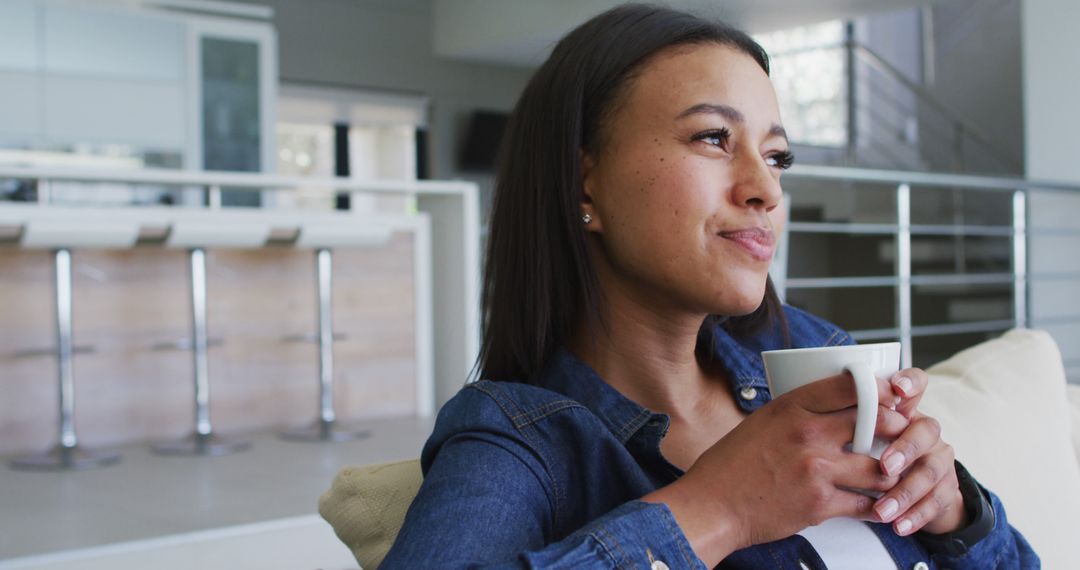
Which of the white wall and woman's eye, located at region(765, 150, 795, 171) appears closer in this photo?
→ woman's eye, located at region(765, 150, 795, 171)

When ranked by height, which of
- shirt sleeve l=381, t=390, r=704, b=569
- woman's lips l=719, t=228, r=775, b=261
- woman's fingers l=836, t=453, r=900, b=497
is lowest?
shirt sleeve l=381, t=390, r=704, b=569

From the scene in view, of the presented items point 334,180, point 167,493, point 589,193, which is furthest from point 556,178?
point 334,180

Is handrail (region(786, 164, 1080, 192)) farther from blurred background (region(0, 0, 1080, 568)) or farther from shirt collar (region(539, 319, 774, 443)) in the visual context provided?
shirt collar (region(539, 319, 774, 443))

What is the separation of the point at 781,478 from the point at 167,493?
2.63m

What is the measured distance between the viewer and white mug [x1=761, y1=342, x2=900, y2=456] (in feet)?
2.19

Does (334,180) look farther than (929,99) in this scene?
No

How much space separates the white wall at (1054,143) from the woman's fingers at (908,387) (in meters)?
4.26

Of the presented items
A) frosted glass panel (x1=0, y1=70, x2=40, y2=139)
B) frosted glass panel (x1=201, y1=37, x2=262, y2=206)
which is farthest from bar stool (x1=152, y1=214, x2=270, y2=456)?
frosted glass panel (x1=201, y1=37, x2=262, y2=206)

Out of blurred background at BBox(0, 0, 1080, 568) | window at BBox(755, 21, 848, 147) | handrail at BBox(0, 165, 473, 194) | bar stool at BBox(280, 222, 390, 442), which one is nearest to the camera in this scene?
blurred background at BBox(0, 0, 1080, 568)

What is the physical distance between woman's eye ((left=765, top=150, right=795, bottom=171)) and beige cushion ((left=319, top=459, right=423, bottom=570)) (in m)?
0.41

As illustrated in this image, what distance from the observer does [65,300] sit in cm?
361

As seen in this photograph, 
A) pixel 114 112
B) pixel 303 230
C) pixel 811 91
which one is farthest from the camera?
pixel 811 91

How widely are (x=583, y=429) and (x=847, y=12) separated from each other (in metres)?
5.82

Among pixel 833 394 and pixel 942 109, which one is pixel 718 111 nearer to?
pixel 833 394
